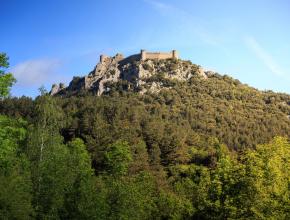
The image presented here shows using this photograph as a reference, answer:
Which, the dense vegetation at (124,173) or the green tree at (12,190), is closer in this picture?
the green tree at (12,190)

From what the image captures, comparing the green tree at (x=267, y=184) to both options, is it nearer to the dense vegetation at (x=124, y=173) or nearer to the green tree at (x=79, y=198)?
the dense vegetation at (x=124, y=173)

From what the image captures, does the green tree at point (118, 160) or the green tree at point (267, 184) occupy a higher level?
the green tree at point (118, 160)

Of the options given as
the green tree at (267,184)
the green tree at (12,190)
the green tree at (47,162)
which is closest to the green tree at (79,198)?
the green tree at (47,162)

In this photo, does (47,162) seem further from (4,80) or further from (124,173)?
(124,173)

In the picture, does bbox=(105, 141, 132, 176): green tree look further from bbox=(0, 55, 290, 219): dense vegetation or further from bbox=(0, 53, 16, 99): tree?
bbox=(0, 53, 16, 99): tree

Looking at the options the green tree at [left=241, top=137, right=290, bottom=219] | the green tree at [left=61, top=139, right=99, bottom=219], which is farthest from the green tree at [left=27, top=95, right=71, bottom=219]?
the green tree at [left=241, top=137, right=290, bottom=219]

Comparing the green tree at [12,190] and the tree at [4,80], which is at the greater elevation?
the tree at [4,80]

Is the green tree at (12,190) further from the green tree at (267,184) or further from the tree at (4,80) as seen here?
the green tree at (267,184)

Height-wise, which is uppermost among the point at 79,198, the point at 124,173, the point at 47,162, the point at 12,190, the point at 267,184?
the point at 124,173

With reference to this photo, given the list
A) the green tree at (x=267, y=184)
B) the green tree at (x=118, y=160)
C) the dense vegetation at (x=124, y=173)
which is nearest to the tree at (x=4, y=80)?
the dense vegetation at (x=124, y=173)

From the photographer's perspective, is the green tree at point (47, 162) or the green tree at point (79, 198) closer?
the green tree at point (79, 198)

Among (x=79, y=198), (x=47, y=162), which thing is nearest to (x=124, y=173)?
(x=47, y=162)

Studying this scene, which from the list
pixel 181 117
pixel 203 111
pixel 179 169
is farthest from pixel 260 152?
pixel 203 111

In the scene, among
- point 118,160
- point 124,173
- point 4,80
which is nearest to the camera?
point 4,80
